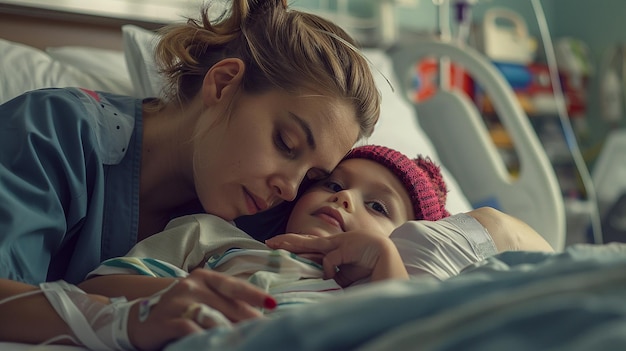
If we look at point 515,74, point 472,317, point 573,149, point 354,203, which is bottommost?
point 573,149

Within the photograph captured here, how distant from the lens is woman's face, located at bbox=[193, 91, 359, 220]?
1.12 m

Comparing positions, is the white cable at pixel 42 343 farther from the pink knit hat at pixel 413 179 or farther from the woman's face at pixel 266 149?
the pink knit hat at pixel 413 179

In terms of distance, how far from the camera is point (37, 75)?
146 centimetres

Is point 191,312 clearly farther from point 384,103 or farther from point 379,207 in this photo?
point 384,103

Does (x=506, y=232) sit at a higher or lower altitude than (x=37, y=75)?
lower

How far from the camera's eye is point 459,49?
212 cm

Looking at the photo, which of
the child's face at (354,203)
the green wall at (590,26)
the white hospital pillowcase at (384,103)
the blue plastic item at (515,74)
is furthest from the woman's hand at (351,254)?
the green wall at (590,26)

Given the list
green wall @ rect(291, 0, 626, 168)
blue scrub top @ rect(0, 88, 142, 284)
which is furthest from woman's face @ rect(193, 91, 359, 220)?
green wall @ rect(291, 0, 626, 168)

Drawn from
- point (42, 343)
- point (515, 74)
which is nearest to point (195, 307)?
point (42, 343)

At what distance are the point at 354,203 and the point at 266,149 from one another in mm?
158

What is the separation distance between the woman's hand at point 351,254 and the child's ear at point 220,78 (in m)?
0.31

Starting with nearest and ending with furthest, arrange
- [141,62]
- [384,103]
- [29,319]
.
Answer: [29,319] → [141,62] → [384,103]

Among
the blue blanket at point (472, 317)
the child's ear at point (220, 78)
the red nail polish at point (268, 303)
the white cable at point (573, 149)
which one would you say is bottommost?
the white cable at point (573, 149)

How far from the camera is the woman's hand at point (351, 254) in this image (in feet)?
2.97
